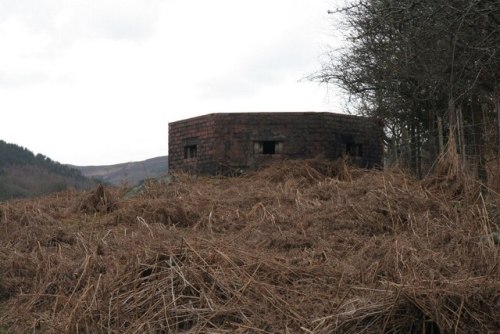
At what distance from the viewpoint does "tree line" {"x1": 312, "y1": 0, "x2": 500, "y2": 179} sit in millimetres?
6960

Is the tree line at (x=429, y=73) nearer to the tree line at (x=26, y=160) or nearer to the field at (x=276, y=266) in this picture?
the field at (x=276, y=266)

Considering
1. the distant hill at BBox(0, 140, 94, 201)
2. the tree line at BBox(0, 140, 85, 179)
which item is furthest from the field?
the tree line at BBox(0, 140, 85, 179)

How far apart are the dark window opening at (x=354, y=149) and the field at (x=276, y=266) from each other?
17.8ft

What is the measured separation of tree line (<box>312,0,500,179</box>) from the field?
1618 mm

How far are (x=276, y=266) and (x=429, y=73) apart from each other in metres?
5.69

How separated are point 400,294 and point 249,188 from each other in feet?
23.0

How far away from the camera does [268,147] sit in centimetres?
1340

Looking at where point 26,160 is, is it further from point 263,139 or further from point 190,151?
point 263,139

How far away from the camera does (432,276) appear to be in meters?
4.05

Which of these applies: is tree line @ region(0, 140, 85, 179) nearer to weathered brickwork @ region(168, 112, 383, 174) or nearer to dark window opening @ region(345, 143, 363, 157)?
weathered brickwork @ region(168, 112, 383, 174)

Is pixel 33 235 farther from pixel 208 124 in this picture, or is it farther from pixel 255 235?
pixel 208 124

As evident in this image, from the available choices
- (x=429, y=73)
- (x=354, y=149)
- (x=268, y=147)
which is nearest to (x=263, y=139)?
(x=268, y=147)

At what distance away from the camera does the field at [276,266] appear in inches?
142

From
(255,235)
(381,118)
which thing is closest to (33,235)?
(255,235)
